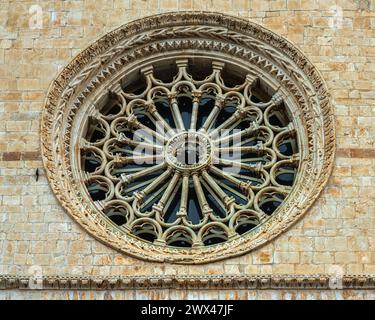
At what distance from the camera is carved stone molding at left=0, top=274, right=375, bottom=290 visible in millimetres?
19359

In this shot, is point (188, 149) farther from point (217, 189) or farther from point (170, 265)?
point (170, 265)

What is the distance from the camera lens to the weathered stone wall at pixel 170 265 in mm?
19719

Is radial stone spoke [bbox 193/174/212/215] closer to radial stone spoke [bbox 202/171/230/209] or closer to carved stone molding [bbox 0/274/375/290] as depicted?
radial stone spoke [bbox 202/171/230/209]

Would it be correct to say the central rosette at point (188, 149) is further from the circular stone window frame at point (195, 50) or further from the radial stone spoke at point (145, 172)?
the circular stone window frame at point (195, 50)

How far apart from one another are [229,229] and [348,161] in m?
1.90

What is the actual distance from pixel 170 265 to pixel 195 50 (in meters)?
3.73

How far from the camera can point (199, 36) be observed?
21.9 metres

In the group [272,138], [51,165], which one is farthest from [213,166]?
[51,165]

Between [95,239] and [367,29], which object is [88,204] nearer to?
[95,239]

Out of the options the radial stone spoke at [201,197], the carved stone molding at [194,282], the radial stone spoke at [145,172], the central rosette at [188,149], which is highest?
the central rosette at [188,149]

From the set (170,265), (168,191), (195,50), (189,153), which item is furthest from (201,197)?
(195,50)

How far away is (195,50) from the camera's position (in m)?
21.9

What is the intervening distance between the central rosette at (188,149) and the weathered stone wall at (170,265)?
1.85 meters

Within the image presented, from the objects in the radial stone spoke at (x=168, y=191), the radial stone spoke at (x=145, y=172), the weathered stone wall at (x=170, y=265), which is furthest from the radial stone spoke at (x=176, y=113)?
the weathered stone wall at (x=170, y=265)
